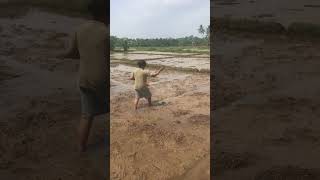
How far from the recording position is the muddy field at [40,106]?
12.6 ft

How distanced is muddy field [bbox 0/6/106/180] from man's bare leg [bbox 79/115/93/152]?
95mm

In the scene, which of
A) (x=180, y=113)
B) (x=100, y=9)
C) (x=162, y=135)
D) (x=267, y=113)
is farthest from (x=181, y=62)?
(x=100, y=9)

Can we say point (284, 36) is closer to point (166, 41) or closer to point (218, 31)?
point (218, 31)

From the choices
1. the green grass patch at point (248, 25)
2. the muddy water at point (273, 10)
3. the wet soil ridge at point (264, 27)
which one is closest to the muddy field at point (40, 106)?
the muddy water at point (273, 10)

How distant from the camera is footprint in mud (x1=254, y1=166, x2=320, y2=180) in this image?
149 inches

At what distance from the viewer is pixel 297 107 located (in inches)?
220

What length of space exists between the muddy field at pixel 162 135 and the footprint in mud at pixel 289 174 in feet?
1.74

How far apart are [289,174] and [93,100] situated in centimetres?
190

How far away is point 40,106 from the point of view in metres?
4.52

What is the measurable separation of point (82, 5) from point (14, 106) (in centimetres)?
129

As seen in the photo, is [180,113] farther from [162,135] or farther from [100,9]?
[100,9]

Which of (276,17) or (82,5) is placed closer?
(82,5)

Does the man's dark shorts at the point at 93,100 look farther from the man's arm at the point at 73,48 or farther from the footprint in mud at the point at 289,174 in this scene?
the footprint in mud at the point at 289,174

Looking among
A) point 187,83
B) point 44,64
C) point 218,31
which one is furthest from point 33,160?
point 218,31
